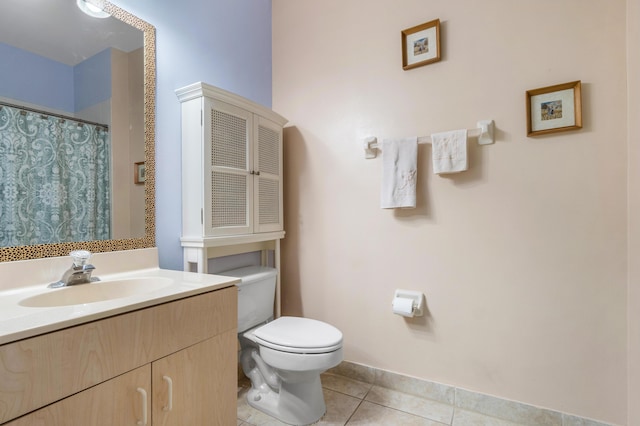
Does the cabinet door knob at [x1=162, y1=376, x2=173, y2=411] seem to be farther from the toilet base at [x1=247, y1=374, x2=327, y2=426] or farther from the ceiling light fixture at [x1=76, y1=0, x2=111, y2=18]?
the ceiling light fixture at [x1=76, y1=0, x2=111, y2=18]

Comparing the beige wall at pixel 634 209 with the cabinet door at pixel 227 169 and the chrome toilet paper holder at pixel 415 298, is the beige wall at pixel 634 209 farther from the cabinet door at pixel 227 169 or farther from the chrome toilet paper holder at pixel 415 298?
the cabinet door at pixel 227 169

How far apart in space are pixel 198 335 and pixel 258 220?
2.88 feet

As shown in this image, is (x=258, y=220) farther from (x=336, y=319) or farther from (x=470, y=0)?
(x=470, y=0)

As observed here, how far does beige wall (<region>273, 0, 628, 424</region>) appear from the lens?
4.49ft

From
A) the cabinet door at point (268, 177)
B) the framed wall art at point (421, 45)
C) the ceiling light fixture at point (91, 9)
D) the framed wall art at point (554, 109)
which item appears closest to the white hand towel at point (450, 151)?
the framed wall art at point (554, 109)

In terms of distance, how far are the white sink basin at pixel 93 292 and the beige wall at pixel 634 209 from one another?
1918 millimetres

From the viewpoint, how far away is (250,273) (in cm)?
181

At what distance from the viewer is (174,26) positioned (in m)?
1.59

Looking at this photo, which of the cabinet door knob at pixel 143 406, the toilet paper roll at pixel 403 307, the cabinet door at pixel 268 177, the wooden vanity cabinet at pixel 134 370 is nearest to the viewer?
the wooden vanity cabinet at pixel 134 370

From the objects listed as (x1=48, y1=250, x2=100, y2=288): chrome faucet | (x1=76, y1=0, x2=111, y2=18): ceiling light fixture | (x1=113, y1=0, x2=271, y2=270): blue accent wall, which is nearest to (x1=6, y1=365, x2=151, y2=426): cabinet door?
(x1=48, y1=250, x2=100, y2=288): chrome faucet

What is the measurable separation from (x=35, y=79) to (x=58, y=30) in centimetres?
24

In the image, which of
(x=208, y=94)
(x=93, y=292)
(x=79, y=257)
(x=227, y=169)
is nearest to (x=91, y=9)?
(x=208, y=94)

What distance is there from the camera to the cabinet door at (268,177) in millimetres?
1840

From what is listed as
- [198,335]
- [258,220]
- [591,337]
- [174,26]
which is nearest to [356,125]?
[258,220]
